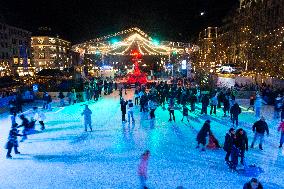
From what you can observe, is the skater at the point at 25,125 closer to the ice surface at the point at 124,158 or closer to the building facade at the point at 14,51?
the ice surface at the point at 124,158

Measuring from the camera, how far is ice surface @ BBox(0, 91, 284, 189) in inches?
393

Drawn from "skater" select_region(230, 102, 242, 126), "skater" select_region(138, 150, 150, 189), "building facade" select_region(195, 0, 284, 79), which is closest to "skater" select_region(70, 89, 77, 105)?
"skater" select_region(230, 102, 242, 126)

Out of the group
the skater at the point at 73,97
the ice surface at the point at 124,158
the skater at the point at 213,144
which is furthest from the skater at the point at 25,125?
the skater at the point at 73,97

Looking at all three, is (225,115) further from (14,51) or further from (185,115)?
(14,51)

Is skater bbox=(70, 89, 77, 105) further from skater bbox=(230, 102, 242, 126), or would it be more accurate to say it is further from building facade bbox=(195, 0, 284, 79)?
building facade bbox=(195, 0, 284, 79)

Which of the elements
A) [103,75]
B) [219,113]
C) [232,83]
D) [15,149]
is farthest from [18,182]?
[103,75]

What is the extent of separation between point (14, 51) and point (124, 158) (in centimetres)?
6715

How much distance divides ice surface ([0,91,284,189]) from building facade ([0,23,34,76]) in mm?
52419

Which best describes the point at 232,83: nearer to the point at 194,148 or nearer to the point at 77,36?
the point at 194,148

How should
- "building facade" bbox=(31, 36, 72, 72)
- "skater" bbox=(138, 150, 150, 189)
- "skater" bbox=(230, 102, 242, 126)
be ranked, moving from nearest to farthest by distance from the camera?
"skater" bbox=(138, 150, 150, 189) → "skater" bbox=(230, 102, 242, 126) → "building facade" bbox=(31, 36, 72, 72)

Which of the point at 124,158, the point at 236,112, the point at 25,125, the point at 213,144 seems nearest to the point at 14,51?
the point at 25,125

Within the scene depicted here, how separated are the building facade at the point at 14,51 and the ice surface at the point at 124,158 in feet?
172

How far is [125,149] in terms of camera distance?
13.5m

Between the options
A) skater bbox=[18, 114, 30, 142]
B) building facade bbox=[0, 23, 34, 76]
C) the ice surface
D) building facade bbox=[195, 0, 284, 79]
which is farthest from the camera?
building facade bbox=[0, 23, 34, 76]
